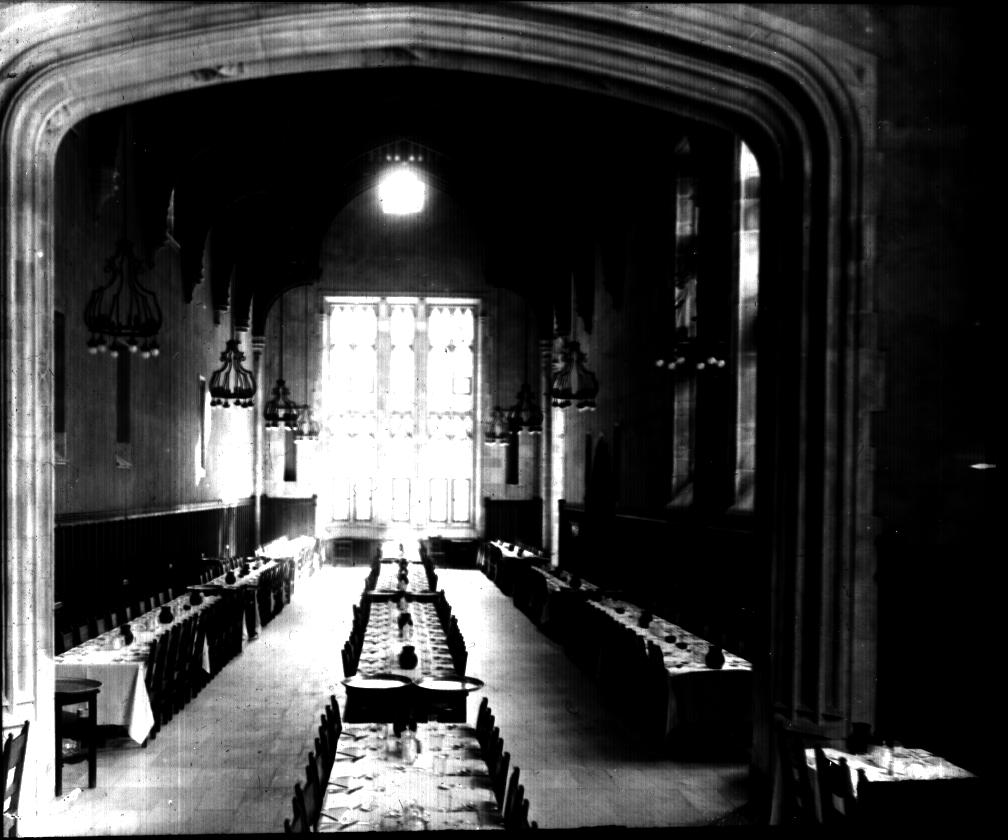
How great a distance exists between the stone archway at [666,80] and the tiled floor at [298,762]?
77 cm

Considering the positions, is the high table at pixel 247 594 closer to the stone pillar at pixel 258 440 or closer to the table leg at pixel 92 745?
the table leg at pixel 92 745

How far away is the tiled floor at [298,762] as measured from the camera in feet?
20.3

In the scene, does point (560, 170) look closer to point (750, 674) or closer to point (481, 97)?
point (481, 97)

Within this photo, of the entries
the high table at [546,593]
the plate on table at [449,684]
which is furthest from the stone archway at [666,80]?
the high table at [546,593]

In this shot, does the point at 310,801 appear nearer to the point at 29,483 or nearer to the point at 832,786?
the point at 832,786

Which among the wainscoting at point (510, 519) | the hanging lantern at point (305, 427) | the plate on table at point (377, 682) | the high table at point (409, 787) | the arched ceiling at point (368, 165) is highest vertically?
the arched ceiling at point (368, 165)

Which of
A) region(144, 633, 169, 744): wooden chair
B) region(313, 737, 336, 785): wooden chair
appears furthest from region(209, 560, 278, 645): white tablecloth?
region(313, 737, 336, 785): wooden chair

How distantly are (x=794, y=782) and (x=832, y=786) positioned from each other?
0.97 feet

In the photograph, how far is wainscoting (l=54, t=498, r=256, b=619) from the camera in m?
10.5

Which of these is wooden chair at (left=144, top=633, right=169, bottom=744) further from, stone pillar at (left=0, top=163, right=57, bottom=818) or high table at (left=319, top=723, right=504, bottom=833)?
high table at (left=319, top=723, right=504, bottom=833)

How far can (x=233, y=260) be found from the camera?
66.4 feet

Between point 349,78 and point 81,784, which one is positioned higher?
point 349,78

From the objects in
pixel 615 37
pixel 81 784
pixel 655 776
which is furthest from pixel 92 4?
pixel 655 776

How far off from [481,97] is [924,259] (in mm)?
11411
